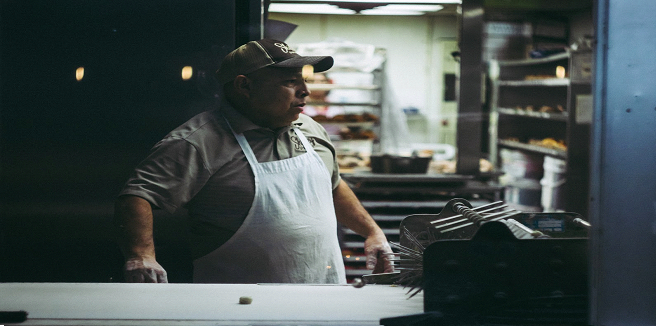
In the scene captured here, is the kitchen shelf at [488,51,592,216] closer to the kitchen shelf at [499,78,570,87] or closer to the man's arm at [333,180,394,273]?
the kitchen shelf at [499,78,570,87]

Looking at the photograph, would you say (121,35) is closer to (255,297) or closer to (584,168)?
(255,297)

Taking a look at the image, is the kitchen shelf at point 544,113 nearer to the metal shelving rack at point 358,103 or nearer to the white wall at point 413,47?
the white wall at point 413,47

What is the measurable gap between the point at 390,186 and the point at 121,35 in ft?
7.09

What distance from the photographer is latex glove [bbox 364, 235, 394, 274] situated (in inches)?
79.6

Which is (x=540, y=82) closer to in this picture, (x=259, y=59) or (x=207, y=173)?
(x=259, y=59)

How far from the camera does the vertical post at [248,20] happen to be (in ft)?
7.83

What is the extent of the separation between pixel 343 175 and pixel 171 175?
2240mm

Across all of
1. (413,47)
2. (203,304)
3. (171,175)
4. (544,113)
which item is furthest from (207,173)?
(413,47)

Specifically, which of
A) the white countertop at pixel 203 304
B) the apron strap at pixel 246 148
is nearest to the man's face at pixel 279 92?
the apron strap at pixel 246 148

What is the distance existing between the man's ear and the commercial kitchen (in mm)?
245

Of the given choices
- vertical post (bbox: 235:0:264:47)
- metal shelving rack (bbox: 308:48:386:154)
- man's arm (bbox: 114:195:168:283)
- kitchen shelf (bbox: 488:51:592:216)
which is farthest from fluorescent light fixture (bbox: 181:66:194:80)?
kitchen shelf (bbox: 488:51:592:216)

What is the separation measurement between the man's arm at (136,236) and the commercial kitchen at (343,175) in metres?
0.27

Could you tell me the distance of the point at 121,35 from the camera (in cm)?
230

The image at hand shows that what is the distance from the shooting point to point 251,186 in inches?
78.4
